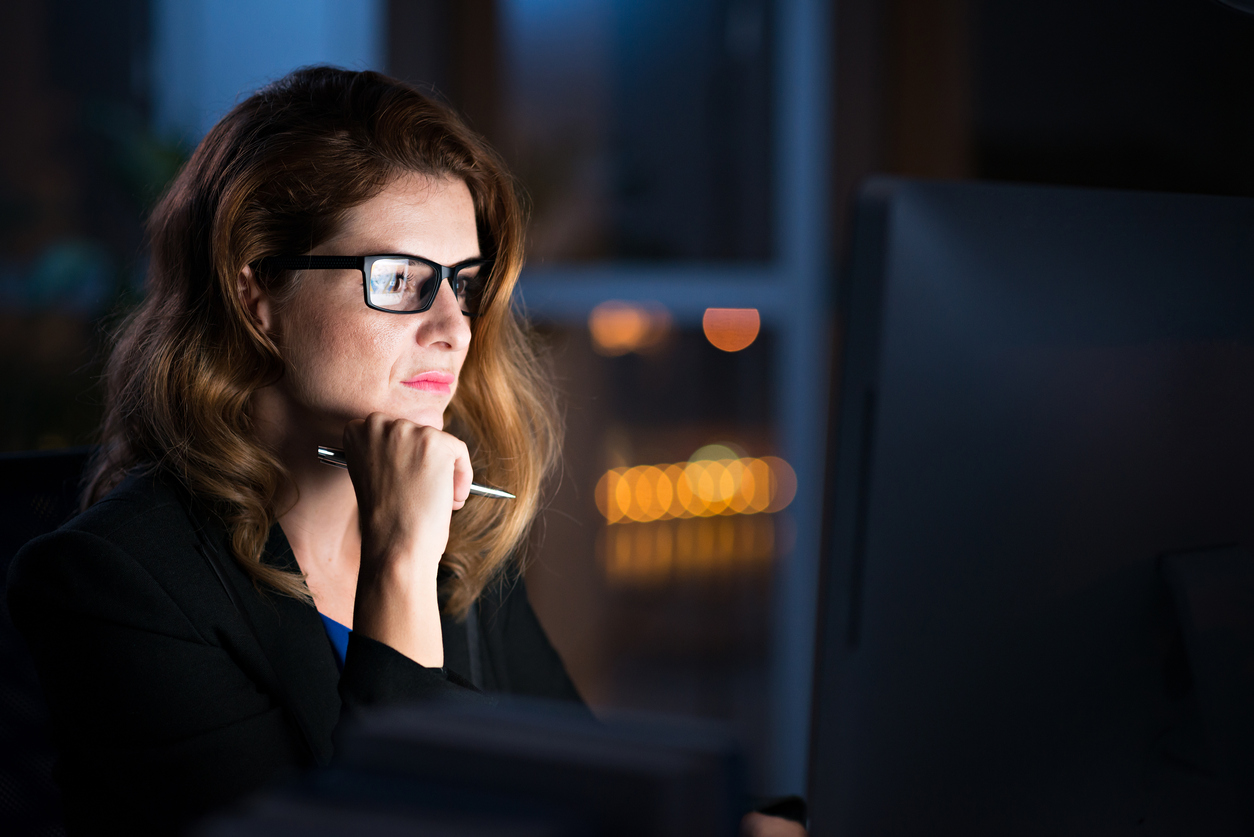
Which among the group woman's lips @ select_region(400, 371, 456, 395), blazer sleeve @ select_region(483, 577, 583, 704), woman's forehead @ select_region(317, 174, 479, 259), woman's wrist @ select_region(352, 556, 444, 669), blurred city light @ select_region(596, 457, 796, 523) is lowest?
blurred city light @ select_region(596, 457, 796, 523)

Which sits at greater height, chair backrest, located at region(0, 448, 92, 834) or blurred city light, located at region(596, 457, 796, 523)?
chair backrest, located at region(0, 448, 92, 834)

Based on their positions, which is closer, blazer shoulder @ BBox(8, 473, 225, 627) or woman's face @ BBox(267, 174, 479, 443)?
blazer shoulder @ BBox(8, 473, 225, 627)

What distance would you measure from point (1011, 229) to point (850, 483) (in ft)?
0.69

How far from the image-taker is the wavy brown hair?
1.15m

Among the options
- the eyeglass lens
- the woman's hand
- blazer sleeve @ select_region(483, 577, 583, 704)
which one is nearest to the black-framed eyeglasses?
the eyeglass lens

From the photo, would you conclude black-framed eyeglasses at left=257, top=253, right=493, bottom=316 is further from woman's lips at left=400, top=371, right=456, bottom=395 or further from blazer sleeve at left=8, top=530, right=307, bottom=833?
blazer sleeve at left=8, top=530, right=307, bottom=833

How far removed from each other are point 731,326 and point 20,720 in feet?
8.45

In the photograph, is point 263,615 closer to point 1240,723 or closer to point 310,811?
point 310,811

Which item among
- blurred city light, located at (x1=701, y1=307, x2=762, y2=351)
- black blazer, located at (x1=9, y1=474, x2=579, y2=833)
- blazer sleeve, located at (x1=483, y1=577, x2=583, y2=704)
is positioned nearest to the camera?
black blazer, located at (x1=9, y1=474, x2=579, y2=833)

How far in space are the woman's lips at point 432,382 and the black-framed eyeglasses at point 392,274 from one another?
94 mm

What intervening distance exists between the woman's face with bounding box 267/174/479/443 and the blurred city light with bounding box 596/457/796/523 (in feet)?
6.84

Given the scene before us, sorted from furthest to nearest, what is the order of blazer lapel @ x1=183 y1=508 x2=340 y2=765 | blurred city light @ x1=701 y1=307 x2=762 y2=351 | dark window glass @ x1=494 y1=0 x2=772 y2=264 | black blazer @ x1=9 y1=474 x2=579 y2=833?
blurred city light @ x1=701 y1=307 x2=762 y2=351 < dark window glass @ x1=494 y1=0 x2=772 y2=264 < blazer lapel @ x1=183 y1=508 x2=340 y2=765 < black blazer @ x1=9 y1=474 x2=579 y2=833

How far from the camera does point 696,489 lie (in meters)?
3.38

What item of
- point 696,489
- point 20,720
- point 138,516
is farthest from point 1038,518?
point 696,489
